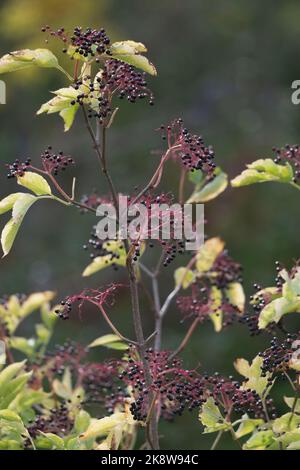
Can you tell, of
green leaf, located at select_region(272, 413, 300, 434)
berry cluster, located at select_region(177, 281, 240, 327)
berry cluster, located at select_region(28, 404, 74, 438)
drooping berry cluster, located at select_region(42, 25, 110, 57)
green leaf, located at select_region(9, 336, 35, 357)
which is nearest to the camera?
drooping berry cluster, located at select_region(42, 25, 110, 57)

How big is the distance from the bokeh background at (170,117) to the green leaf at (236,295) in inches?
200

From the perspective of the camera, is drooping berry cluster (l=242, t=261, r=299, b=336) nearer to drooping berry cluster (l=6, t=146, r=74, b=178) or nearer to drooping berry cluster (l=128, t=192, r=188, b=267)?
drooping berry cluster (l=128, t=192, r=188, b=267)

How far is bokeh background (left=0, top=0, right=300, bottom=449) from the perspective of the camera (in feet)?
25.8

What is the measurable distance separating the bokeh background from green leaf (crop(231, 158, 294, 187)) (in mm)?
5503

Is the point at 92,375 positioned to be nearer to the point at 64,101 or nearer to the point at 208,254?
the point at 208,254

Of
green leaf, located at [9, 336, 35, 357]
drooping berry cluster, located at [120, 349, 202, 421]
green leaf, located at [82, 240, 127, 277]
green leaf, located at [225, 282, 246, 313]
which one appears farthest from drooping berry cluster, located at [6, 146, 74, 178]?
green leaf, located at [9, 336, 35, 357]

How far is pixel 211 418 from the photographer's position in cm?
181

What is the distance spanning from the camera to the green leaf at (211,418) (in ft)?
5.90

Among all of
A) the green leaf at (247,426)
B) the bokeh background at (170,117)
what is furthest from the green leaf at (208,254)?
the bokeh background at (170,117)

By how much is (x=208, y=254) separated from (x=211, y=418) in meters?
0.61

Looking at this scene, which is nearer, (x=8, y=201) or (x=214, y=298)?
(x=8, y=201)

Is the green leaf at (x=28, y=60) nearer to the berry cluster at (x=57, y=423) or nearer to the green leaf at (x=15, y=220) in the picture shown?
the green leaf at (x=15, y=220)

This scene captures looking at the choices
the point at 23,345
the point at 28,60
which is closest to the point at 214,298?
the point at 23,345

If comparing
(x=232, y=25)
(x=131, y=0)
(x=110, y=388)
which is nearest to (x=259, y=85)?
(x=232, y=25)
